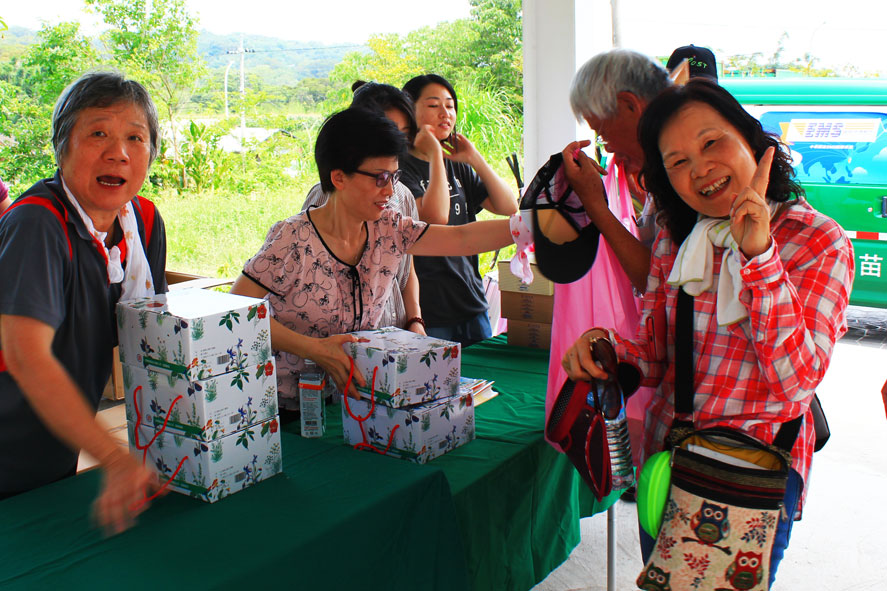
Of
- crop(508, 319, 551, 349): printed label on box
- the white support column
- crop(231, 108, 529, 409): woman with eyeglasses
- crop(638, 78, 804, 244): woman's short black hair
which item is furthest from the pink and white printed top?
the white support column

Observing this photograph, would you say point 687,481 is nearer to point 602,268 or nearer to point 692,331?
point 692,331

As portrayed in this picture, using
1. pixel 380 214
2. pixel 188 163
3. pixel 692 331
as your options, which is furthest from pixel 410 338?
pixel 188 163

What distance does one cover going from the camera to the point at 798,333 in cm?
126

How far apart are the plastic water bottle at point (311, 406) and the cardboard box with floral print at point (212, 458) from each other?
0.80 feet

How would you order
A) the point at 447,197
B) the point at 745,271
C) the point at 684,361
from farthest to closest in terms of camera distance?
the point at 447,197
the point at 684,361
the point at 745,271

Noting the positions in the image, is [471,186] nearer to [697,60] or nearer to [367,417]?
[697,60]

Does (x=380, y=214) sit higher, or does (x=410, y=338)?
(x=380, y=214)

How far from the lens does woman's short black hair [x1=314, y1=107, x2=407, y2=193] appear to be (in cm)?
199

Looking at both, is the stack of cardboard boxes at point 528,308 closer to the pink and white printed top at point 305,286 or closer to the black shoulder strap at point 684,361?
the pink and white printed top at point 305,286

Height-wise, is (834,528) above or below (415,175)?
below

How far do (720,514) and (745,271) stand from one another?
42 centimetres

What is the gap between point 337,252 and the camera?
2004 mm

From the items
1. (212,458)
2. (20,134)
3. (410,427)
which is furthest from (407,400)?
(20,134)

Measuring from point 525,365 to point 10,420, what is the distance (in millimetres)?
1468
